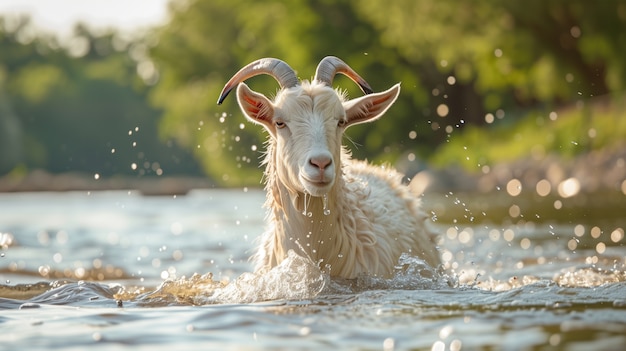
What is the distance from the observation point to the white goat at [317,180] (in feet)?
25.1

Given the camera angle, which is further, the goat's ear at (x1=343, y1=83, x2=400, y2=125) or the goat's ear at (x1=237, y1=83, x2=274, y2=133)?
the goat's ear at (x1=343, y1=83, x2=400, y2=125)

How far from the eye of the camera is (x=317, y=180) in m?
7.32

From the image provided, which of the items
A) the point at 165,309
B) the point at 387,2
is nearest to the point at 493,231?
the point at 165,309

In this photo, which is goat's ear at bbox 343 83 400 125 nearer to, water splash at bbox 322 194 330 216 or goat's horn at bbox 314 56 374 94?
goat's horn at bbox 314 56 374 94

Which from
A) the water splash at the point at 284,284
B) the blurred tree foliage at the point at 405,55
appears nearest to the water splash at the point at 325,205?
the water splash at the point at 284,284

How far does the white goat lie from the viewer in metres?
7.65

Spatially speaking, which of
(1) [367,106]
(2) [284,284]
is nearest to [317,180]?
(2) [284,284]

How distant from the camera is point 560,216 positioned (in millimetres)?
19453

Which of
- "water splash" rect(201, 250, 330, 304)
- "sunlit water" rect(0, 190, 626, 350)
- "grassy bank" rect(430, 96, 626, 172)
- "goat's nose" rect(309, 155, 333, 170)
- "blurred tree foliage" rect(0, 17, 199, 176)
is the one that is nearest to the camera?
"sunlit water" rect(0, 190, 626, 350)

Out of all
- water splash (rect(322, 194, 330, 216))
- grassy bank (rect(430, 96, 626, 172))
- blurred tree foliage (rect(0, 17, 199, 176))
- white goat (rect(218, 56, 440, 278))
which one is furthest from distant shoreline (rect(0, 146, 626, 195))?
blurred tree foliage (rect(0, 17, 199, 176))

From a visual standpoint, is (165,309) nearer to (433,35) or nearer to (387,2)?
(433,35)

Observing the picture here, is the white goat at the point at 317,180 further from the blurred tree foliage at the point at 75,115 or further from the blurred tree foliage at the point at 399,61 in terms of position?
the blurred tree foliage at the point at 75,115

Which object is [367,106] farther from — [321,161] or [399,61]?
[399,61]

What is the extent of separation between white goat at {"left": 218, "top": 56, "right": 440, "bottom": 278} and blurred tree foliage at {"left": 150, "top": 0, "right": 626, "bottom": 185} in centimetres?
1292
